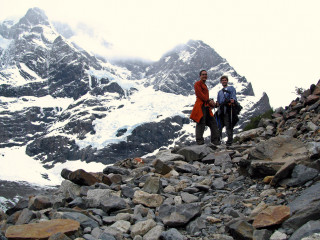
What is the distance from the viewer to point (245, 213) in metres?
4.31

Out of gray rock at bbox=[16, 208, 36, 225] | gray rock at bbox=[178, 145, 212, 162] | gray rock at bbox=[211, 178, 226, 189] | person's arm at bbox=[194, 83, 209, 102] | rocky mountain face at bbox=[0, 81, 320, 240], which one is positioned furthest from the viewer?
person's arm at bbox=[194, 83, 209, 102]

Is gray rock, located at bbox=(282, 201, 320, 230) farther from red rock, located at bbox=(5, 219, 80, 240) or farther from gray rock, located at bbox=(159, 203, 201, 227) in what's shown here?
red rock, located at bbox=(5, 219, 80, 240)

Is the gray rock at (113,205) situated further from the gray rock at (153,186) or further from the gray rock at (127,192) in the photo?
the gray rock at (153,186)

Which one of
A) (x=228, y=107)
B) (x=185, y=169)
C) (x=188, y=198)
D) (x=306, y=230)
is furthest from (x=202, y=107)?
(x=306, y=230)

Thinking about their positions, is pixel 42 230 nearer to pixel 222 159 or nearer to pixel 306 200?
pixel 306 200

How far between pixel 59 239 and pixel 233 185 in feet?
10.7

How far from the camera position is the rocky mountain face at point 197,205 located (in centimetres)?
366

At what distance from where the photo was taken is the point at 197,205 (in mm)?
4625

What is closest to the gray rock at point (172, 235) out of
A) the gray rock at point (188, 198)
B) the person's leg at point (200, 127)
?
the gray rock at point (188, 198)

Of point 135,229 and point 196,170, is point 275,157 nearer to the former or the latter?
point 196,170

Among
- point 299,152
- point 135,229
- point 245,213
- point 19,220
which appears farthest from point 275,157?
point 19,220

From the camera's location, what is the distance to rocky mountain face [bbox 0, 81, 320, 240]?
12.0 ft

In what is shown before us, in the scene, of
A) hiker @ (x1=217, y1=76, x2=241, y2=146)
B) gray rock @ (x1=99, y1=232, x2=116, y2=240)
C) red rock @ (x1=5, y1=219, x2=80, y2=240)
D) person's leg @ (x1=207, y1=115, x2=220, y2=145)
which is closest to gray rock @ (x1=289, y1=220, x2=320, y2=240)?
gray rock @ (x1=99, y1=232, x2=116, y2=240)

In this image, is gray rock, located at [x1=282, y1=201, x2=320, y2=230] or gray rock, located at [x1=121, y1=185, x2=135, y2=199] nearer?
gray rock, located at [x1=282, y1=201, x2=320, y2=230]
